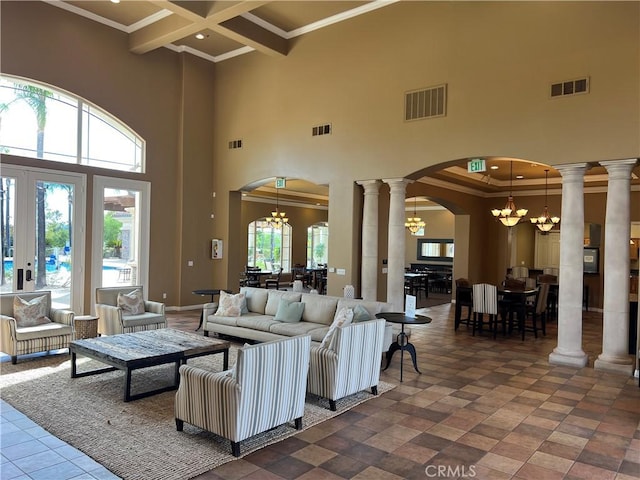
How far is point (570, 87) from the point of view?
6.43 m

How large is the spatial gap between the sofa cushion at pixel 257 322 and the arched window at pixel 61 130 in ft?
15.9

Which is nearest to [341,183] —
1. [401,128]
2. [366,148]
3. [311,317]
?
[366,148]

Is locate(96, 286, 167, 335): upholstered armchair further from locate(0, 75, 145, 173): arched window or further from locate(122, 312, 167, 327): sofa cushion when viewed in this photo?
locate(0, 75, 145, 173): arched window

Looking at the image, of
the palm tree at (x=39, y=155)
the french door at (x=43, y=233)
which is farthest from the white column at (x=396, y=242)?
the palm tree at (x=39, y=155)

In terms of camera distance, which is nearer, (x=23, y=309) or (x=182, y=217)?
(x=23, y=309)

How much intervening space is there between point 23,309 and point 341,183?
5.55m

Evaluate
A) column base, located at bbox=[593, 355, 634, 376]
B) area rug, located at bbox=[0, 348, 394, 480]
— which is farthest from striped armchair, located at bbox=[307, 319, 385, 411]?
column base, located at bbox=[593, 355, 634, 376]

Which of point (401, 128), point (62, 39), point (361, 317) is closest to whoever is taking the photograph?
point (361, 317)

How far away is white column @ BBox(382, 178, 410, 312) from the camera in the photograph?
8.25 meters

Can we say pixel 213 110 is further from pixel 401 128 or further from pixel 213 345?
pixel 213 345

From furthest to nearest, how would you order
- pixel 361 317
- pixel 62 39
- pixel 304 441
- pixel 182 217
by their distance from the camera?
1. pixel 182 217
2. pixel 62 39
3. pixel 361 317
4. pixel 304 441

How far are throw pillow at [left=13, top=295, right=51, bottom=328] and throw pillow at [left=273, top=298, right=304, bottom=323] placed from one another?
328 centimetres

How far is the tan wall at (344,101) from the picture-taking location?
6375 millimetres

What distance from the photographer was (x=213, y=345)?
210 inches
